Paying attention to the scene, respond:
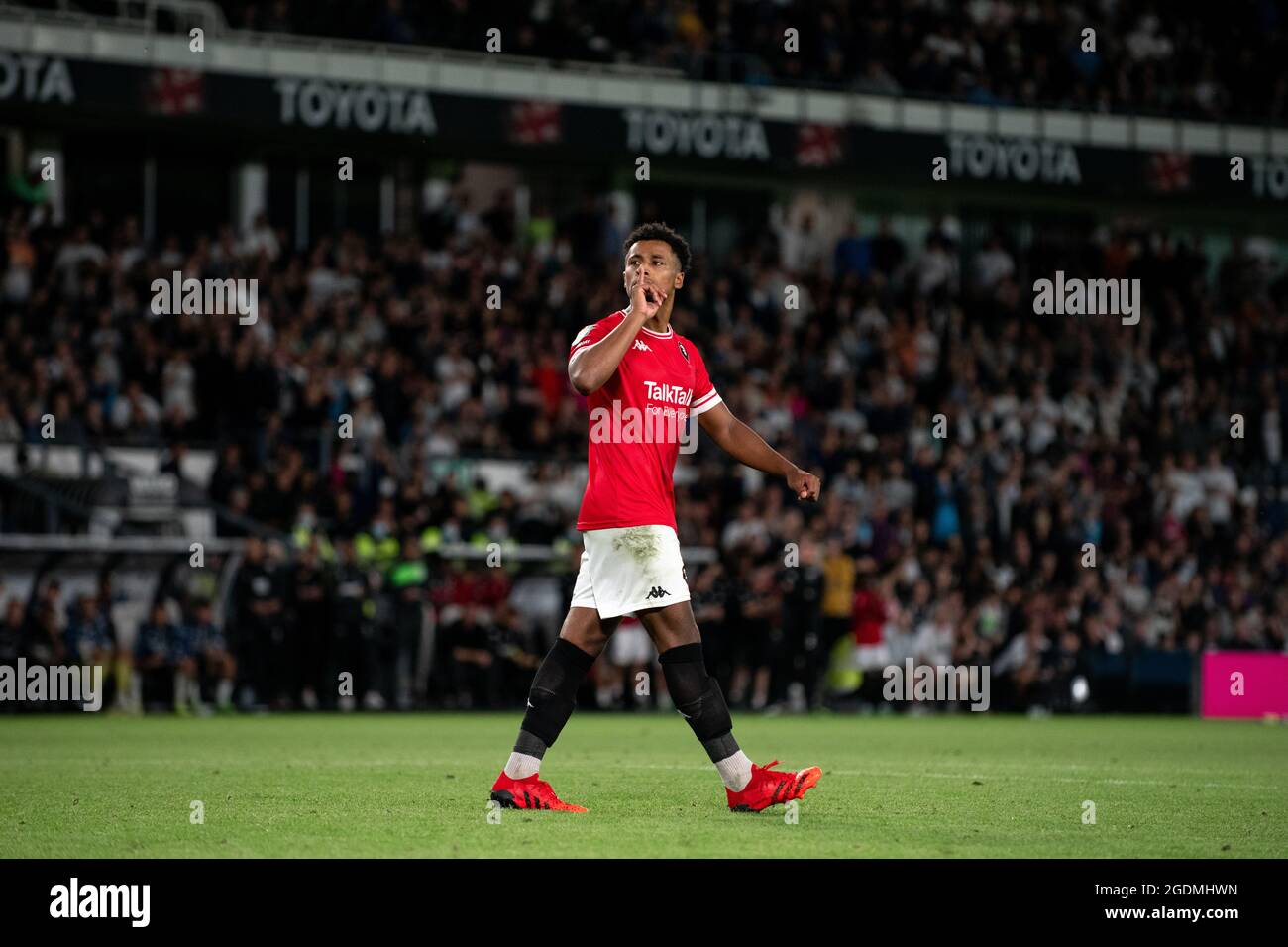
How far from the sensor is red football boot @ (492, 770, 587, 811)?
847 cm

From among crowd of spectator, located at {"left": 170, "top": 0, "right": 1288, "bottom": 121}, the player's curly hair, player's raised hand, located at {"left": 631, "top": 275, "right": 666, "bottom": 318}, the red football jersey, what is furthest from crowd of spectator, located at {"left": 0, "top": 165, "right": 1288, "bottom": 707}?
player's raised hand, located at {"left": 631, "top": 275, "right": 666, "bottom": 318}

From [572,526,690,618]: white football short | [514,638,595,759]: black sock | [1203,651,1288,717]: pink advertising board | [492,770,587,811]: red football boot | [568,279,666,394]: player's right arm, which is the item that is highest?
[568,279,666,394]: player's right arm

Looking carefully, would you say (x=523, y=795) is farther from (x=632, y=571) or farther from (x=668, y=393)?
(x=668, y=393)

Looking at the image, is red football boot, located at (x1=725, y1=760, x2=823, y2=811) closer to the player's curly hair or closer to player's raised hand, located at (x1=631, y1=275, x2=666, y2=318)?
A: player's raised hand, located at (x1=631, y1=275, x2=666, y2=318)

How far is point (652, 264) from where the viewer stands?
8.45m

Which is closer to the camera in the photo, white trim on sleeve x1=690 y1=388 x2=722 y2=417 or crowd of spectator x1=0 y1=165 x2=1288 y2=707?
white trim on sleeve x1=690 y1=388 x2=722 y2=417

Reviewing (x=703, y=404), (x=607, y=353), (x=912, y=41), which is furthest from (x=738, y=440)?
(x=912, y=41)

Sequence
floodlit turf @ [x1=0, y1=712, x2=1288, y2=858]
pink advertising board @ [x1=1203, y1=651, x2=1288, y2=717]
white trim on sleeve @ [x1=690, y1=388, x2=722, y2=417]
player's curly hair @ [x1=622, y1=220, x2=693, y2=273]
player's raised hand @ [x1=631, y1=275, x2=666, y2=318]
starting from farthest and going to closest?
pink advertising board @ [x1=1203, y1=651, x2=1288, y2=717] < white trim on sleeve @ [x1=690, y1=388, x2=722, y2=417] < player's curly hair @ [x1=622, y1=220, x2=693, y2=273] < player's raised hand @ [x1=631, y1=275, x2=666, y2=318] < floodlit turf @ [x1=0, y1=712, x2=1288, y2=858]

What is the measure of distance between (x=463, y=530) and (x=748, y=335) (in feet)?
21.5

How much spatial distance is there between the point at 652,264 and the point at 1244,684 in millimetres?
15017

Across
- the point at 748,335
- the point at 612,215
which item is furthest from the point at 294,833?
the point at 612,215

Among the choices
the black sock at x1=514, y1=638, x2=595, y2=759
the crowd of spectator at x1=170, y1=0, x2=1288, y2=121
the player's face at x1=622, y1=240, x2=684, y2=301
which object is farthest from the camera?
the crowd of spectator at x1=170, y1=0, x2=1288, y2=121

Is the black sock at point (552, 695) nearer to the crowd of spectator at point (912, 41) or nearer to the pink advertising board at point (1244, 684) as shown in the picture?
the pink advertising board at point (1244, 684)

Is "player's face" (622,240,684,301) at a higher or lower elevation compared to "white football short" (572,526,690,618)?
higher
